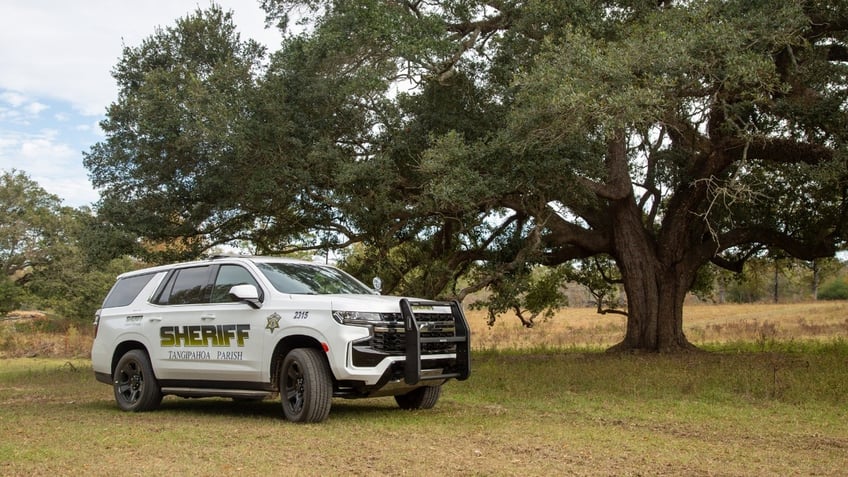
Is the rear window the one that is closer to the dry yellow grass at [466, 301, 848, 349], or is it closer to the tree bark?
the tree bark

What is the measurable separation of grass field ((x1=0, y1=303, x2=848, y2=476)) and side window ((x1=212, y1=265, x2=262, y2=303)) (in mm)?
1503

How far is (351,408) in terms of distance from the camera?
10680 mm

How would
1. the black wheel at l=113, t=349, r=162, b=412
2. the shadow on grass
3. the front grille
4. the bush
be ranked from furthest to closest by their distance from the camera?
the bush, the black wheel at l=113, t=349, r=162, b=412, the shadow on grass, the front grille

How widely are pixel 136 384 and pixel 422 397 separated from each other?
12.8ft

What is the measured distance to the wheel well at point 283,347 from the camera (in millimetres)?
9266

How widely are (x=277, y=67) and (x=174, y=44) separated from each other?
13.5 feet

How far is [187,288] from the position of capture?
1067cm

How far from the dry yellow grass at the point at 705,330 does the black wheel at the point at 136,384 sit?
44.8 ft

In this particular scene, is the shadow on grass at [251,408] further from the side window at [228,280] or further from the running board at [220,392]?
the side window at [228,280]

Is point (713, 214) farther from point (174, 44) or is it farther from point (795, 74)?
point (174, 44)

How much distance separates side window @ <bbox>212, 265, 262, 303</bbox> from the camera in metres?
10.0

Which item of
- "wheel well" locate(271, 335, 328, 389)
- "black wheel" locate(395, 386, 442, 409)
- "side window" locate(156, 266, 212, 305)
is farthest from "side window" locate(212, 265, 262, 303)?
"black wheel" locate(395, 386, 442, 409)

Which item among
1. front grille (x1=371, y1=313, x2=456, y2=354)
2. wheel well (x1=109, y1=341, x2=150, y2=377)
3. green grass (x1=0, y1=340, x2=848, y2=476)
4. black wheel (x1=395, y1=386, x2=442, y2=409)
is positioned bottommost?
green grass (x1=0, y1=340, x2=848, y2=476)

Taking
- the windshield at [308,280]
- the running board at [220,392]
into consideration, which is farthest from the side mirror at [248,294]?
the running board at [220,392]
